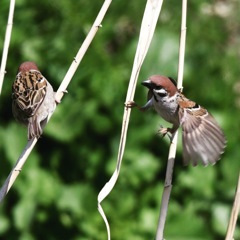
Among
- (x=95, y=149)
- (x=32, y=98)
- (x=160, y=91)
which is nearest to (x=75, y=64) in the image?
(x=160, y=91)

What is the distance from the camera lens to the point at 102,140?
5.13 m

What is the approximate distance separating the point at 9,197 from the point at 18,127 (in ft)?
1.60

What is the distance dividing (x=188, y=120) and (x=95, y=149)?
205 cm

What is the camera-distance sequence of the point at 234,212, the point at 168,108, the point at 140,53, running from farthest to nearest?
1. the point at 168,108
2. the point at 140,53
3. the point at 234,212

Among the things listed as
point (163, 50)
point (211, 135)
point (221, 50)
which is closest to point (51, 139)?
point (163, 50)

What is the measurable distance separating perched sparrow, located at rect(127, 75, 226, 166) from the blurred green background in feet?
Answer: 5.82

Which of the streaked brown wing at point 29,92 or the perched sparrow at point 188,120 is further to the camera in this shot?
the streaked brown wing at point 29,92

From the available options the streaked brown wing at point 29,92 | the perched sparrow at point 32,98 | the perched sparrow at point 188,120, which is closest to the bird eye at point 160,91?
the perched sparrow at point 188,120

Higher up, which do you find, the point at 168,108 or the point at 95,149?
the point at 168,108

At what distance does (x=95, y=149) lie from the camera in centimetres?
510

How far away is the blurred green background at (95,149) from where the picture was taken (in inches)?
193

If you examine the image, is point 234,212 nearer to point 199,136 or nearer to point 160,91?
point 199,136

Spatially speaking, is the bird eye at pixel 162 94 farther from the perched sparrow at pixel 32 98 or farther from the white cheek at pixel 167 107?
the perched sparrow at pixel 32 98

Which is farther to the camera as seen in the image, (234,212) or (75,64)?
(75,64)
